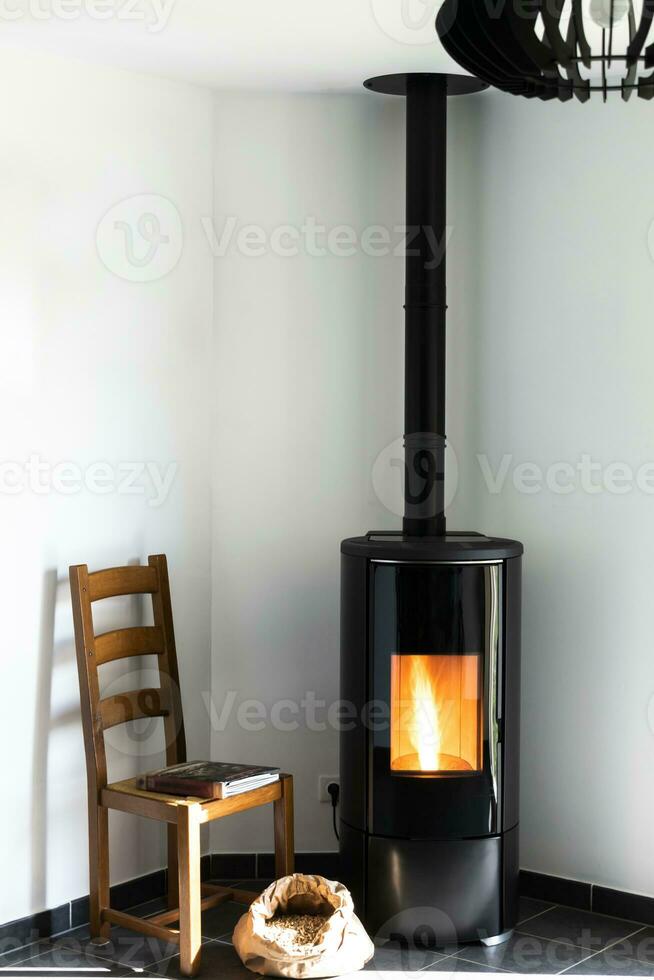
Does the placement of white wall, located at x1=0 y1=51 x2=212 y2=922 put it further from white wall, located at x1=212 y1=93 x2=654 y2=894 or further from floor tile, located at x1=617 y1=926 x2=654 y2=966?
floor tile, located at x1=617 y1=926 x2=654 y2=966

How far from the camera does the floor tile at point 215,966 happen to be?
2857mm

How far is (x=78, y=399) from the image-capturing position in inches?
124

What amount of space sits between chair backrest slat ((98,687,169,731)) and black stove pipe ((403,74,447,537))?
864 mm

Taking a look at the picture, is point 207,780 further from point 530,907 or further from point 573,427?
point 573,427

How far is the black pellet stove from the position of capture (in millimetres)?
3004

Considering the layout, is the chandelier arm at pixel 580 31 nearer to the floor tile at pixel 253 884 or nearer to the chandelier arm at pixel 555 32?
the chandelier arm at pixel 555 32

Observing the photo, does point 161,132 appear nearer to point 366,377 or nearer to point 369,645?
point 366,377

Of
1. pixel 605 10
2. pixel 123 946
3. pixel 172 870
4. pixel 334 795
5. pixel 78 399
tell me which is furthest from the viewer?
pixel 334 795

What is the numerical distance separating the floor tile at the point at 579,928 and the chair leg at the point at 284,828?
0.68 metres

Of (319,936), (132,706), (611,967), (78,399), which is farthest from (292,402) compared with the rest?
(611,967)

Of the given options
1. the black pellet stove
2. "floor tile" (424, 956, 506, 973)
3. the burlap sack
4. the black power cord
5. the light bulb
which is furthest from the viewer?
the black power cord

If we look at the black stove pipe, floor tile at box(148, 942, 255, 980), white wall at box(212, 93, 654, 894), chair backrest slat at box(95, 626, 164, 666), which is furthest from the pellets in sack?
the black stove pipe

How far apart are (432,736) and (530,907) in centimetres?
70

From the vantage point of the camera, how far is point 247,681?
3543 mm
